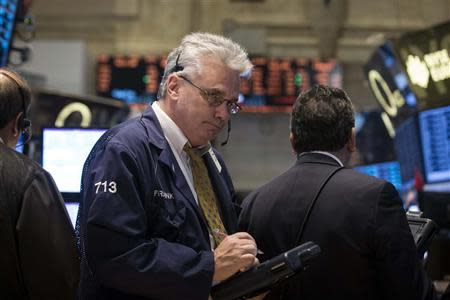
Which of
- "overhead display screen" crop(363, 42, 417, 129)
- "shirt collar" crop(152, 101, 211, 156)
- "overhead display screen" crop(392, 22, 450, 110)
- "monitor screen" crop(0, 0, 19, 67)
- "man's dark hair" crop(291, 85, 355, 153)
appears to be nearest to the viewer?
"shirt collar" crop(152, 101, 211, 156)

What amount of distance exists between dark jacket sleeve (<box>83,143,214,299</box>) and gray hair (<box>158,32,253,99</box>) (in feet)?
1.37

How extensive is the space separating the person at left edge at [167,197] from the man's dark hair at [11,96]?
350 millimetres

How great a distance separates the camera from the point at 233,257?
7.00 ft

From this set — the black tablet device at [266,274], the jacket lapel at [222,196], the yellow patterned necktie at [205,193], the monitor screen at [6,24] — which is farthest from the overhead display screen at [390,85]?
the black tablet device at [266,274]

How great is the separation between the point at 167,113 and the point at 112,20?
35.6 feet

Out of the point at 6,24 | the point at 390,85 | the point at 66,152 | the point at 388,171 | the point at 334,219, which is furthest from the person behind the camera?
the point at 388,171

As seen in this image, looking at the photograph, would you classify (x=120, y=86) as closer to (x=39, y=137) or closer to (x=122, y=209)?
(x=39, y=137)

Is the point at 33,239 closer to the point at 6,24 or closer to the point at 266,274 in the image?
the point at 266,274

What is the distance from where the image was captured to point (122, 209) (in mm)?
2115

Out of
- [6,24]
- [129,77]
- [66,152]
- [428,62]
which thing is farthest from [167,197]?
[129,77]

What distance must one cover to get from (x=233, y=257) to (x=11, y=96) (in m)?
0.93

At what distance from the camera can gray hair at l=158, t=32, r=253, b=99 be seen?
2.42m

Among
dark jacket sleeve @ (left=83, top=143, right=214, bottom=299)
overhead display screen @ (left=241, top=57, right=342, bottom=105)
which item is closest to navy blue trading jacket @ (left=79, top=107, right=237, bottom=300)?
dark jacket sleeve @ (left=83, top=143, right=214, bottom=299)

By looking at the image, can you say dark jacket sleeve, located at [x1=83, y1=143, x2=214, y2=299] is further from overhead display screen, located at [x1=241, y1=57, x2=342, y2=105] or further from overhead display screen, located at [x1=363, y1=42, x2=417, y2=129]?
overhead display screen, located at [x1=241, y1=57, x2=342, y2=105]
